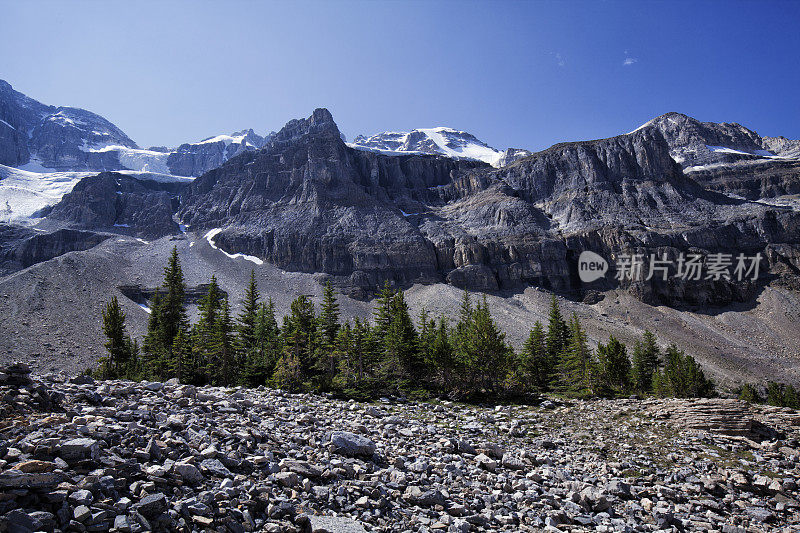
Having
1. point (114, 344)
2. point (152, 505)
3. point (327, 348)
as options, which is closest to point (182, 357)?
point (114, 344)

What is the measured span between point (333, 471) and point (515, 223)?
553ft

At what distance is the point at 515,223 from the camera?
16838 centimetres

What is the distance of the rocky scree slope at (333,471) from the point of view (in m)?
7.18

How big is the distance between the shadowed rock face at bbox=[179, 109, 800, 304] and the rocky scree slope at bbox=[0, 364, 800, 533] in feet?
422

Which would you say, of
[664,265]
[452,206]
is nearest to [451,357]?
[664,265]

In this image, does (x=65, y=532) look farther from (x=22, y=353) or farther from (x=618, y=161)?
(x=618, y=161)

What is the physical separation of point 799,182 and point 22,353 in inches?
11339

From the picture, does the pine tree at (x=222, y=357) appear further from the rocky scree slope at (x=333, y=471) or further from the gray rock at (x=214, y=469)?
the gray rock at (x=214, y=469)

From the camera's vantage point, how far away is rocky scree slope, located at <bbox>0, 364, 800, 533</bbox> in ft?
23.5

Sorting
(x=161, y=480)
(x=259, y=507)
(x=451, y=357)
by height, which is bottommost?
(x=451, y=357)

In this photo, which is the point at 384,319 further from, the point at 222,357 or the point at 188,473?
the point at 188,473

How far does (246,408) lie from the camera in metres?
16.1

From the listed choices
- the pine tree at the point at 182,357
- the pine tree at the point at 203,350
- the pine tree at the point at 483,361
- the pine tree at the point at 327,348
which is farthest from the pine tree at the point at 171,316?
the pine tree at the point at 483,361

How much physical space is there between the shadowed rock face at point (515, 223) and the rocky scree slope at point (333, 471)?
129m
